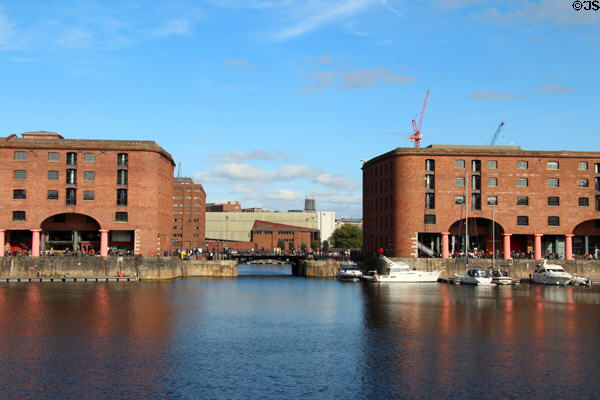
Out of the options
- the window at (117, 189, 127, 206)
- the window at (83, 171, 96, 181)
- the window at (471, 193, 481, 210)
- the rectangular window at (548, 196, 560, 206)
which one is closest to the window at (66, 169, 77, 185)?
the window at (83, 171, 96, 181)

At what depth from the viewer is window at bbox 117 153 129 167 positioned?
393 feet

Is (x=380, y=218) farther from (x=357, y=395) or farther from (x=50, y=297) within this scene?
(x=357, y=395)

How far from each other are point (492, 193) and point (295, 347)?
3287 inches

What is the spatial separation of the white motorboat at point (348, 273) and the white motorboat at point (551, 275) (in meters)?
33.2

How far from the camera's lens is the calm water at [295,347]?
3844 centimetres

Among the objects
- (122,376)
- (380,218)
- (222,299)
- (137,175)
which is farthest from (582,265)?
(122,376)

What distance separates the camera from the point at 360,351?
49.5 m

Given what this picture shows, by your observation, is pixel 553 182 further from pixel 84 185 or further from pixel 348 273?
pixel 84 185

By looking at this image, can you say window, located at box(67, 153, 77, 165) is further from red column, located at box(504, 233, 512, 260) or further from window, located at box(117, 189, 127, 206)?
red column, located at box(504, 233, 512, 260)

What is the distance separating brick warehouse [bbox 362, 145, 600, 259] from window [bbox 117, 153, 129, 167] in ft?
167

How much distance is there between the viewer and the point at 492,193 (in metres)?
125

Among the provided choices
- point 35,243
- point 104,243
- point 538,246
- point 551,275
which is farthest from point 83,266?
point 538,246

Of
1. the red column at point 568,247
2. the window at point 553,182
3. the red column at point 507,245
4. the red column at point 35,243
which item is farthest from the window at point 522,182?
the red column at point 35,243

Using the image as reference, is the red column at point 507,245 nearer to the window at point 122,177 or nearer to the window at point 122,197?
the window at point 122,197
